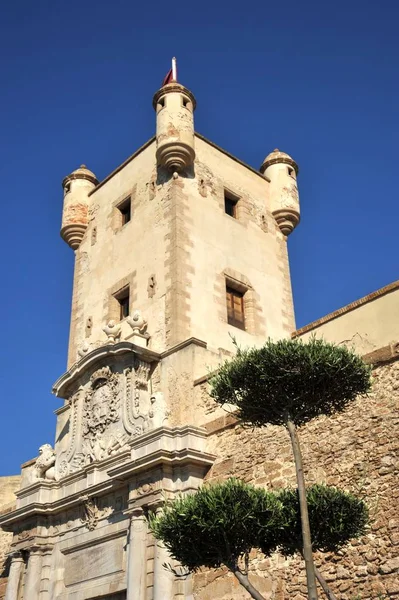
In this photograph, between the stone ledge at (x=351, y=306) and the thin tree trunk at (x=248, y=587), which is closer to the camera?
the thin tree trunk at (x=248, y=587)

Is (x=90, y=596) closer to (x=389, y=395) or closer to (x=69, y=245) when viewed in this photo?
(x=389, y=395)

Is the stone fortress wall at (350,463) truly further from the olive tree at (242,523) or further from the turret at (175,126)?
the turret at (175,126)

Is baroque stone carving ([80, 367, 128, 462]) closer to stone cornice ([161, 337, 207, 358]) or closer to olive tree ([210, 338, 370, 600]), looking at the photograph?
stone cornice ([161, 337, 207, 358])

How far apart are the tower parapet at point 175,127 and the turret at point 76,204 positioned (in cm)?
366

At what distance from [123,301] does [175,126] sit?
4468 mm

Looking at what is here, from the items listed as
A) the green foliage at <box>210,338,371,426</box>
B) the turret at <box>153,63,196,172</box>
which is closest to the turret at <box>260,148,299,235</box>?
the turret at <box>153,63,196,172</box>

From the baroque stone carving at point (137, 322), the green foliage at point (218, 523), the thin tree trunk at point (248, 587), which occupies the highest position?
the baroque stone carving at point (137, 322)

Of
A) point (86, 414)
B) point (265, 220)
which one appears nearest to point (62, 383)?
point (86, 414)

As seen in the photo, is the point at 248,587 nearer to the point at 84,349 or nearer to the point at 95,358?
the point at 95,358

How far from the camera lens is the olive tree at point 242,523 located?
25.0 ft

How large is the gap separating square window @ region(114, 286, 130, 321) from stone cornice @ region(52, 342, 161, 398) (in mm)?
1811

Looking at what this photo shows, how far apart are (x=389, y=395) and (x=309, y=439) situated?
1592mm

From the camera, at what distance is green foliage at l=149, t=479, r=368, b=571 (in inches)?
300

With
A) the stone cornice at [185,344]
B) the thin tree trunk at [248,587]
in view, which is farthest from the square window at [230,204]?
the thin tree trunk at [248,587]
